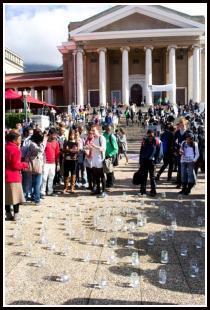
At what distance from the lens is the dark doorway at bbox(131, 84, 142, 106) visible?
51.7 metres

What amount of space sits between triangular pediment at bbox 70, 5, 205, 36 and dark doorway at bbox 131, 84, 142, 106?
273 inches

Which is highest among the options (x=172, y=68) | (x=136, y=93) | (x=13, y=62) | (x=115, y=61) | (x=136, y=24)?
(x=13, y=62)

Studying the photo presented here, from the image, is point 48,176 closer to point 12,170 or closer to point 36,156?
point 36,156

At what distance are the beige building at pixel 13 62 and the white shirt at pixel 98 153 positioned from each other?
233 ft

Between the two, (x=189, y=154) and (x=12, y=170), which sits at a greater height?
(x=189, y=154)

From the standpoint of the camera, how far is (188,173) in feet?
35.9

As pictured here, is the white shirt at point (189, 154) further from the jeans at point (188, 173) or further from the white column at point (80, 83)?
the white column at point (80, 83)

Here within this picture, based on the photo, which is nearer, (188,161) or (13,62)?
(188,161)

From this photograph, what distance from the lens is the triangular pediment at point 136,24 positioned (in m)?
47.8

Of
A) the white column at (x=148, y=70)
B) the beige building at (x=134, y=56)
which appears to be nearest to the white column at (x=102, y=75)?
the beige building at (x=134, y=56)

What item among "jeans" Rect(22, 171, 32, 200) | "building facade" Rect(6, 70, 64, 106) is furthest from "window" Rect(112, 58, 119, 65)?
"jeans" Rect(22, 171, 32, 200)

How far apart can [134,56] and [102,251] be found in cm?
4724

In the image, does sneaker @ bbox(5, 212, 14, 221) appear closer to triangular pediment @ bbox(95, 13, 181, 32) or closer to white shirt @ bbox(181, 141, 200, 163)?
white shirt @ bbox(181, 141, 200, 163)

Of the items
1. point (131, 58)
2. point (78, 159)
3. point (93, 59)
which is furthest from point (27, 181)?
point (131, 58)
